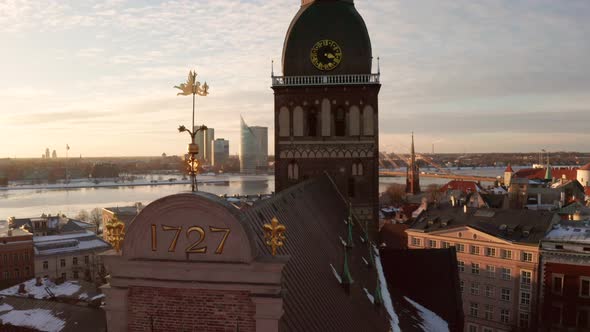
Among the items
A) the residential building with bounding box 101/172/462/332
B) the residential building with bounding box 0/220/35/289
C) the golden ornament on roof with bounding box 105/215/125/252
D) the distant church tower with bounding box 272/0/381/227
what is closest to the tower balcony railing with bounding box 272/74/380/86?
the distant church tower with bounding box 272/0/381/227

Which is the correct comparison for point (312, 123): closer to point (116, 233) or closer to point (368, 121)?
point (368, 121)

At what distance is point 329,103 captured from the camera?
84.7 feet

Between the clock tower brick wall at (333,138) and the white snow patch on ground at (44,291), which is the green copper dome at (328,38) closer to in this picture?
the clock tower brick wall at (333,138)

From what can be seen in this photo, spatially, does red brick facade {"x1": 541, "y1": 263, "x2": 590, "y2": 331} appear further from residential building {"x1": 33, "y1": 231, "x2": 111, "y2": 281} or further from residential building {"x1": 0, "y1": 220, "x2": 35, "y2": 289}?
residential building {"x1": 0, "y1": 220, "x2": 35, "y2": 289}

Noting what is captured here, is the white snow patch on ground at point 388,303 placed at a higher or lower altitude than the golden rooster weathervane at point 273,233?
lower

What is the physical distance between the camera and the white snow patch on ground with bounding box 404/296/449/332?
18.5 meters

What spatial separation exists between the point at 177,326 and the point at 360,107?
19.0 meters

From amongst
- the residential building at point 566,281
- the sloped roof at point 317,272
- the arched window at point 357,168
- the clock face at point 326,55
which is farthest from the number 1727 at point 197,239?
the residential building at point 566,281

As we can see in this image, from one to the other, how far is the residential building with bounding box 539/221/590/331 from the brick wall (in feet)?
118

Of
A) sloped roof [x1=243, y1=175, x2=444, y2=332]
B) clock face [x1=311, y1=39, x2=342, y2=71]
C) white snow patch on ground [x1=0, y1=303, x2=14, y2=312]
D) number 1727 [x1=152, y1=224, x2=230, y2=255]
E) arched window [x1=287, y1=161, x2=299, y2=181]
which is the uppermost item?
clock face [x1=311, y1=39, x2=342, y2=71]

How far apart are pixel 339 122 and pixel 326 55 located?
3.65m

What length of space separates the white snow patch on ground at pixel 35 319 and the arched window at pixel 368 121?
20.6 m

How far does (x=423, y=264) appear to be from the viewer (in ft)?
73.6

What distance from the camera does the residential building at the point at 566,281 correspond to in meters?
36.2
